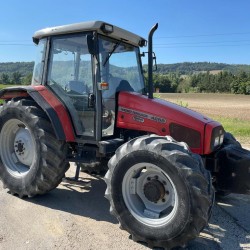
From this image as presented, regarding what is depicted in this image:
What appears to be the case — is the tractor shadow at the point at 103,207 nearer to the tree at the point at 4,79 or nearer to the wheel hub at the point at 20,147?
the wheel hub at the point at 20,147

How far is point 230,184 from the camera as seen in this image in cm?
433

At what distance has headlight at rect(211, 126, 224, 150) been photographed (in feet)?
14.3

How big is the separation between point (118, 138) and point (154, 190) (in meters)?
1.25

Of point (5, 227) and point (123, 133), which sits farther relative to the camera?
Answer: point (123, 133)

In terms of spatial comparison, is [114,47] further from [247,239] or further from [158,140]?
[247,239]

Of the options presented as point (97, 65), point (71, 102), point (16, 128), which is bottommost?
point (16, 128)

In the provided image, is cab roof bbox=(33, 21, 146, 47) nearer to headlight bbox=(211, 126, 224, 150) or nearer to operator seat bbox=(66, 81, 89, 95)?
operator seat bbox=(66, 81, 89, 95)

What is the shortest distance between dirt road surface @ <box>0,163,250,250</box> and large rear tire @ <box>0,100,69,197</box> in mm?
276

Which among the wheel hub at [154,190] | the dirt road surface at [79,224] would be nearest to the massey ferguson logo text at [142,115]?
the wheel hub at [154,190]

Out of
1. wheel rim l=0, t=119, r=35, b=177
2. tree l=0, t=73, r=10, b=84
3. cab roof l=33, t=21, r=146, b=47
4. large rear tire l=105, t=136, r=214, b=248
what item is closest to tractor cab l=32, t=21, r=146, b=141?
cab roof l=33, t=21, r=146, b=47

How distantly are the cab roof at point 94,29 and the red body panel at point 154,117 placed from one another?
0.87m

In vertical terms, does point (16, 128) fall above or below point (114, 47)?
below

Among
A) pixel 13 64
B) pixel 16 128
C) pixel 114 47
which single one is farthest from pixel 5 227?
pixel 13 64

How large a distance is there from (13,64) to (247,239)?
9287 cm
